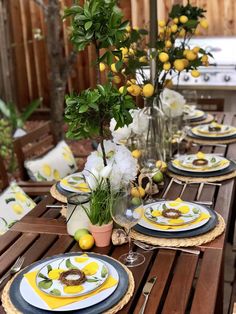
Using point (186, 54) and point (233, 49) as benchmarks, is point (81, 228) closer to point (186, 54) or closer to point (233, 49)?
point (186, 54)

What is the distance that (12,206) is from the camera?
2.01 metres

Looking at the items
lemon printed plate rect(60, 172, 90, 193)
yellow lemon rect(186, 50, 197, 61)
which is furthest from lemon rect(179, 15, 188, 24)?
lemon printed plate rect(60, 172, 90, 193)

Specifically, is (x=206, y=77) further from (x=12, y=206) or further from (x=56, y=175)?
(x=12, y=206)

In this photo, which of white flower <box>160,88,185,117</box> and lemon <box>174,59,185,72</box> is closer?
lemon <box>174,59,185,72</box>

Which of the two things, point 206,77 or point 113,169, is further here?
point 206,77

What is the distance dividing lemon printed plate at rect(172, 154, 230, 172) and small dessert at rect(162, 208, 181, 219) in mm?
451

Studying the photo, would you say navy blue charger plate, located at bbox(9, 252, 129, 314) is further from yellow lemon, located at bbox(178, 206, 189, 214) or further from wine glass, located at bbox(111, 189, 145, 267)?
yellow lemon, located at bbox(178, 206, 189, 214)

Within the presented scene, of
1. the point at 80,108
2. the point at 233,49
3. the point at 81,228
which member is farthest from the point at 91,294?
the point at 233,49

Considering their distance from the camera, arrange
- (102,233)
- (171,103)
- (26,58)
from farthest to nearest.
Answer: (26,58), (171,103), (102,233)

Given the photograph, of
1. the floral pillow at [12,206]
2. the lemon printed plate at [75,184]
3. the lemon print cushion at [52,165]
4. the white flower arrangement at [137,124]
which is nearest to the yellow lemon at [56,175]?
the lemon print cushion at [52,165]

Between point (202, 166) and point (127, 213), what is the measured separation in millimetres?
771

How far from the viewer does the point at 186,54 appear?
81.2 inches

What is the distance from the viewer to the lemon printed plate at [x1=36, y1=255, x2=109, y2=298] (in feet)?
3.78

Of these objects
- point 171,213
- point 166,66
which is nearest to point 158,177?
point 171,213
